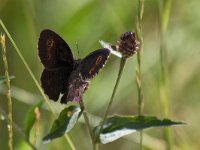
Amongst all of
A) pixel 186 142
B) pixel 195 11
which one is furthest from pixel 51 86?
pixel 195 11

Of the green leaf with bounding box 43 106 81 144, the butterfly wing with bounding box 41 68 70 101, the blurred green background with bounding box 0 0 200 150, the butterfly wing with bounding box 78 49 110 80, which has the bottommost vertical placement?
the blurred green background with bounding box 0 0 200 150

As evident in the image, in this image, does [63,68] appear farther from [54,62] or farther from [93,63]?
[93,63]

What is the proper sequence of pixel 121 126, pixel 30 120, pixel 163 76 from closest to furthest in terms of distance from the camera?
pixel 121 126 < pixel 30 120 < pixel 163 76

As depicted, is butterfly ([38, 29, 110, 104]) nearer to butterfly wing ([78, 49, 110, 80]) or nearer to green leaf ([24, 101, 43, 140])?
butterfly wing ([78, 49, 110, 80])

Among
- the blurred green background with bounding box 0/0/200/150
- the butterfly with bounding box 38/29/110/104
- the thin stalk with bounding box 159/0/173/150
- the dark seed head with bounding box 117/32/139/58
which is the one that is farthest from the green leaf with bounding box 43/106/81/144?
the blurred green background with bounding box 0/0/200/150

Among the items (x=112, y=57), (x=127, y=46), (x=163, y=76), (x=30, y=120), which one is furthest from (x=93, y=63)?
(x=112, y=57)

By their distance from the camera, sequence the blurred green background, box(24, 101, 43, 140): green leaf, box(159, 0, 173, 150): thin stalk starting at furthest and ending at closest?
the blurred green background → box(159, 0, 173, 150): thin stalk → box(24, 101, 43, 140): green leaf
